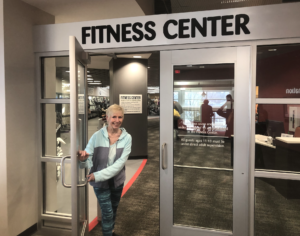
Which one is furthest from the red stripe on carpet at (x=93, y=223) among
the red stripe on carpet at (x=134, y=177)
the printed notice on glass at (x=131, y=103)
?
the printed notice on glass at (x=131, y=103)

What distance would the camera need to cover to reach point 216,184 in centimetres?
272

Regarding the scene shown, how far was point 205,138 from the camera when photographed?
2.56 m

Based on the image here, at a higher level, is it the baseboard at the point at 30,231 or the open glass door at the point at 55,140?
the open glass door at the point at 55,140

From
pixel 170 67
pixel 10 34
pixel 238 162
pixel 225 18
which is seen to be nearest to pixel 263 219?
pixel 238 162

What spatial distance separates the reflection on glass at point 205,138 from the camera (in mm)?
2441

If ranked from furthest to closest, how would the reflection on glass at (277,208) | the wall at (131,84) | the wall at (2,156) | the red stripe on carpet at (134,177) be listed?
1. the wall at (131,84)
2. the red stripe on carpet at (134,177)
3. the reflection on glass at (277,208)
4. the wall at (2,156)

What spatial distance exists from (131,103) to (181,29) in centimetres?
417

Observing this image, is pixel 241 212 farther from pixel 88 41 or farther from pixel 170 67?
pixel 88 41

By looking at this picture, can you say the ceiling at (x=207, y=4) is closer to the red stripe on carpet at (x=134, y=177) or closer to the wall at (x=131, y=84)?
the wall at (x=131, y=84)

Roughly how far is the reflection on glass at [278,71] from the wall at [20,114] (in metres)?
2.84

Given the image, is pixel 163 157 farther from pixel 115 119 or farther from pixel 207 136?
pixel 115 119

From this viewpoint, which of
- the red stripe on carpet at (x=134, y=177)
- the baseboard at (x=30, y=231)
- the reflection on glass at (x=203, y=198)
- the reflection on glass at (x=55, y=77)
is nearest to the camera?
the reflection on glass at (x=203, y=198)

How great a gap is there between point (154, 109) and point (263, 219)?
1070 inches

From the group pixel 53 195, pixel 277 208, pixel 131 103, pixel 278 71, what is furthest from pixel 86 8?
pixel 277 208
